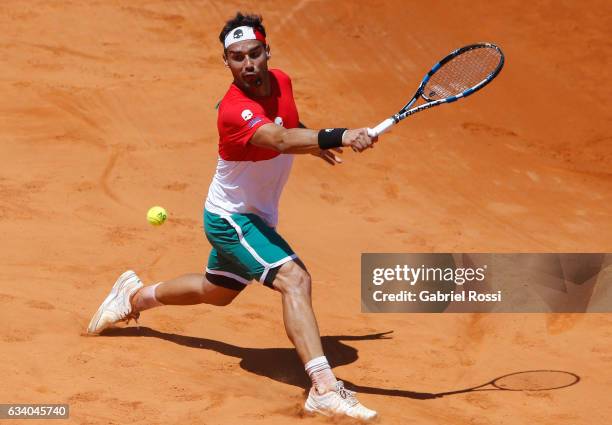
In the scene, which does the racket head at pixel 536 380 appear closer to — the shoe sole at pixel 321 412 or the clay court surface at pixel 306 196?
the clay court surface at pixel 306 196

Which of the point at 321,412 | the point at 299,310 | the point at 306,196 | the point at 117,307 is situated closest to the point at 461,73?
the point at 299,310

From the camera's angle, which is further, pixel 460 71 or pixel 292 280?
pixel 460 71

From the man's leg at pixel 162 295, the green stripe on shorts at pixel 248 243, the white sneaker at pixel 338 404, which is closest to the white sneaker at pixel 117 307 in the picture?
the man's leg at pixel 162 295

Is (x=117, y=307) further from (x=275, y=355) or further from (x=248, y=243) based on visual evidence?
(x=248, y=243)

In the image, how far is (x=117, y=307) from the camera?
6.70 meters

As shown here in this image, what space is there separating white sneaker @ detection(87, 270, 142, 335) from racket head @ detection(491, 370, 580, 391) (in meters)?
2.27

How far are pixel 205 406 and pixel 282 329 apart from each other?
1520 mm

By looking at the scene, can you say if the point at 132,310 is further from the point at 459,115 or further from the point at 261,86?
the point at 459,115

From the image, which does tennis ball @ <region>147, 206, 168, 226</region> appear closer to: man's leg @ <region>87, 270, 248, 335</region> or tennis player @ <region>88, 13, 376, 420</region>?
man's leg @ <region>87, 270, 248, 335</region>

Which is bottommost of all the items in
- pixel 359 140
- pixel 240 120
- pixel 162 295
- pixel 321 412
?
pixel 321 412

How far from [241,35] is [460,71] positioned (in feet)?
4.64

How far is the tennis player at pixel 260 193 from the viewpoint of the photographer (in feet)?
18.6

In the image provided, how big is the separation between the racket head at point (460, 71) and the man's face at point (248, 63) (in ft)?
3.22

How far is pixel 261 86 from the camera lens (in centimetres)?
609
